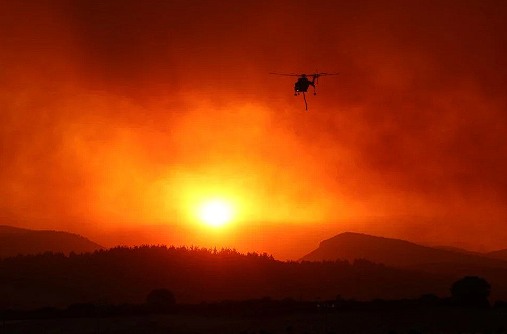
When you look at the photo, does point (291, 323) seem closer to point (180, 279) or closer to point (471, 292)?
point (471, 292)

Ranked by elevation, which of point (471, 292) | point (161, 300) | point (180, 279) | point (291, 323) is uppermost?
point (180, 279)

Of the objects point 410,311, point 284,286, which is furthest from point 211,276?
point 410,311

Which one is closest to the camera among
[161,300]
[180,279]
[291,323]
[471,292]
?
[291,323]

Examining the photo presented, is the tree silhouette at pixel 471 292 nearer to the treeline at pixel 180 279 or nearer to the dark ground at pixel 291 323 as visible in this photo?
the dark ground at pixel 291 323

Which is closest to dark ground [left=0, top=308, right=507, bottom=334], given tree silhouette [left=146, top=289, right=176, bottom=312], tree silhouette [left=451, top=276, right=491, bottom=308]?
tree silhouette [left=146, top=289, right=176, bottom=312]

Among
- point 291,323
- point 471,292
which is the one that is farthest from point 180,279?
point 291,323

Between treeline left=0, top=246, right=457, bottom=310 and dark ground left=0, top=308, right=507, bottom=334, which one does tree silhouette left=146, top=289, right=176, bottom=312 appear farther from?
treeline left=0, top=246, right=457, bottom=310

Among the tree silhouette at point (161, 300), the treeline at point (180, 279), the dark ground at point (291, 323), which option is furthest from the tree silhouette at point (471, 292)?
the treeline at point (180, 279)
